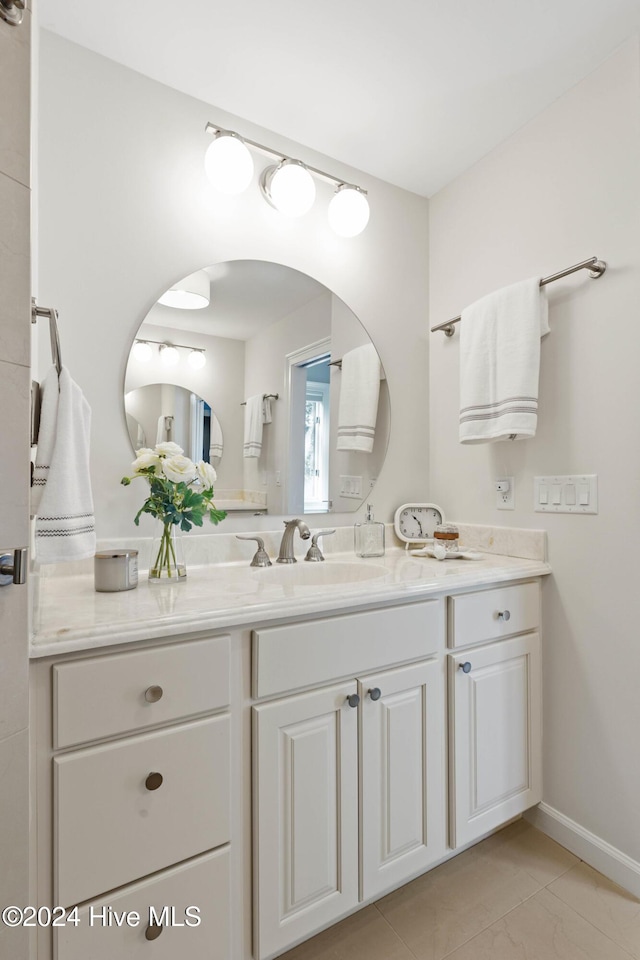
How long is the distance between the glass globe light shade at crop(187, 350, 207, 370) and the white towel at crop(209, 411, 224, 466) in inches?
6.3

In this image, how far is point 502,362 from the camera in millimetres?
1610

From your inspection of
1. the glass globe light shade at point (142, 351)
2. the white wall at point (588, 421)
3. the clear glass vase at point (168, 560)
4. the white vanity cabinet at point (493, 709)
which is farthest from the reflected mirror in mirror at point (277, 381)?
the white vanity cabinet at point (493, 709)

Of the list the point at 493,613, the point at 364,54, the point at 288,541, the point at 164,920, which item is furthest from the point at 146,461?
the point at 364,54

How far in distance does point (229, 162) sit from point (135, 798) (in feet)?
5.57

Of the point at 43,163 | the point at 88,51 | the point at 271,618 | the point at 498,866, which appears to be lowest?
the point at 498,866

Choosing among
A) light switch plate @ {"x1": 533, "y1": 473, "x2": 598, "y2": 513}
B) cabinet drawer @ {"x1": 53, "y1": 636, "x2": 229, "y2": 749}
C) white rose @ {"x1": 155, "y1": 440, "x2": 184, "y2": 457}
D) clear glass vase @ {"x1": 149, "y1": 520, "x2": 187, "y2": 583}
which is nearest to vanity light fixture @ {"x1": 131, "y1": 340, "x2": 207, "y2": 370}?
white rose @ {"x1": 155, "y1": 440, "x2": 184, "y2": 457}

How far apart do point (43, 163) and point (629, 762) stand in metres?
2.36

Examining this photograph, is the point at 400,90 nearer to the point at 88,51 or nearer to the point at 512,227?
the point at 512,227

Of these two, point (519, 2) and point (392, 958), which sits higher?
point (519, 2)

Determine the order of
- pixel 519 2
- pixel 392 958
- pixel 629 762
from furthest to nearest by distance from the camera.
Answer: pixel 629 762
pixel 519 2
pixel 392 958

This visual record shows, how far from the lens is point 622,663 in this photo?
1404 millimetres

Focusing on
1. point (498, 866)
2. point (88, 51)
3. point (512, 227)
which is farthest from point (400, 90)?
point (498, 866)

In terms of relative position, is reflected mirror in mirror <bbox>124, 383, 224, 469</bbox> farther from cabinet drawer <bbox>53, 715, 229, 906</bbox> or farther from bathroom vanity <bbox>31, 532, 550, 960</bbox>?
cabinet drawer <bbox>53, 715, 229, 906</bbox>

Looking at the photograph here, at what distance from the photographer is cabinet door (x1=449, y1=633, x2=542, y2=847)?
4.46 ft
